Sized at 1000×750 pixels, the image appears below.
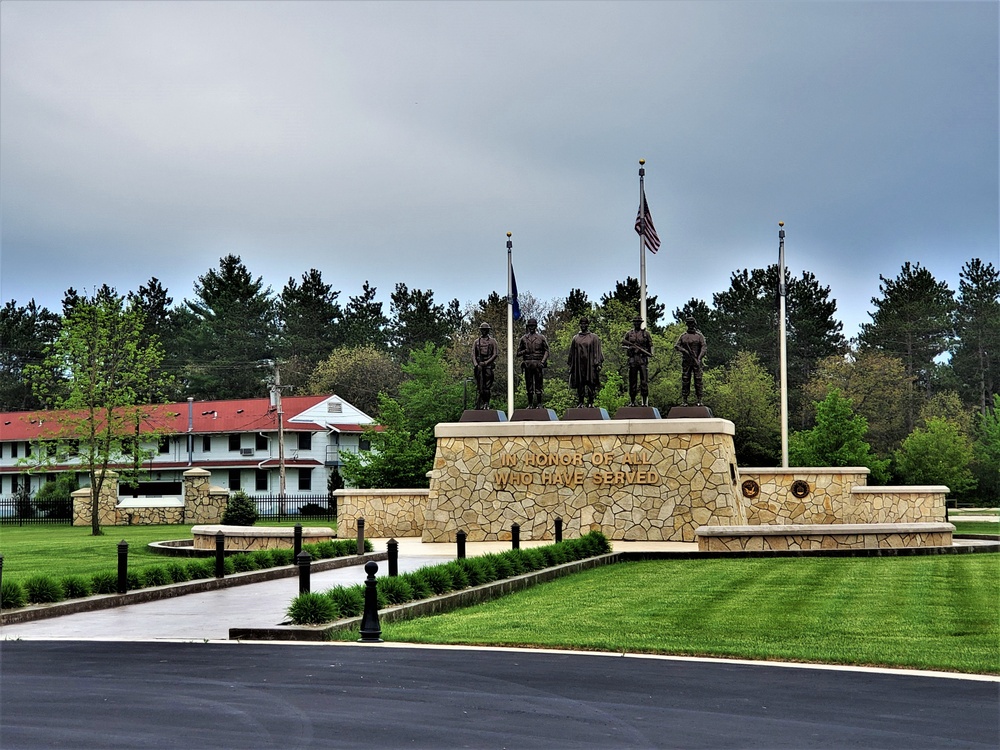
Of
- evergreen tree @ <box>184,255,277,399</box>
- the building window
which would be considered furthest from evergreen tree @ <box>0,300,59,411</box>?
the building window

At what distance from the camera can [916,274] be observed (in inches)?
3091

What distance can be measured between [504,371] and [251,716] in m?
53.5

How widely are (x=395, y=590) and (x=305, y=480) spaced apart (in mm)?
55363

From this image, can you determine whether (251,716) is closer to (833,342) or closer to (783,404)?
(783,404)

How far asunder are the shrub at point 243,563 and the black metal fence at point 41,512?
31378 millimetres

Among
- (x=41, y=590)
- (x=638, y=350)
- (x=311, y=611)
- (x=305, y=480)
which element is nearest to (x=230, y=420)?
(x=305, y=480)

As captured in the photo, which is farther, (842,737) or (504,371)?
(504,371)

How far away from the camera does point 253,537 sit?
88.4ft

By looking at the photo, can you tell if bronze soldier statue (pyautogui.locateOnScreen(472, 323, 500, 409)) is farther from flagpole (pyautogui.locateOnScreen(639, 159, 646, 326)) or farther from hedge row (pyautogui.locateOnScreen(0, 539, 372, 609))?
hedge row (pyautogui.locateOnScreen(0, 539, 372, 609))

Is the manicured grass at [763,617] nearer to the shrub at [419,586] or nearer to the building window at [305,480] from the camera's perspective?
the shrub at [419,586]

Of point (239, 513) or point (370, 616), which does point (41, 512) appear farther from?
point (370, 616)

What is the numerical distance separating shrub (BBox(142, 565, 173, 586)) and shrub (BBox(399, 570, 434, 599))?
4549mm

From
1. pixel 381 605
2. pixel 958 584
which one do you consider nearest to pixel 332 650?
pixel 381 605

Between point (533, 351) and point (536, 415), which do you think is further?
point (536, 415)
